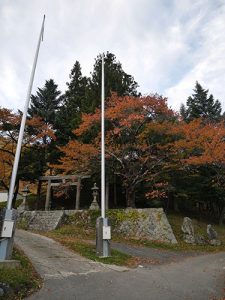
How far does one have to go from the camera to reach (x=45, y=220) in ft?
65.3

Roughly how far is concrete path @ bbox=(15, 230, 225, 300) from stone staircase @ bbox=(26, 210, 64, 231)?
6860mm

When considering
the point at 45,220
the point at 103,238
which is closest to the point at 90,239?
the point at 45,220

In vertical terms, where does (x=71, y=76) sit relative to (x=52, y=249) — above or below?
above

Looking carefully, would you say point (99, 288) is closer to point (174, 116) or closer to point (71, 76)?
point (174, 116)

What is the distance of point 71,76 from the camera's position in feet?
124

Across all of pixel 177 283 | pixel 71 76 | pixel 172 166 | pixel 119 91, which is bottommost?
pixel 177 283

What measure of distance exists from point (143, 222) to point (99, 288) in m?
11.1

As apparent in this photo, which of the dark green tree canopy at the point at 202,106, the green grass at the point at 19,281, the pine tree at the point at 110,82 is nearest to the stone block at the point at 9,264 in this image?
the green grass at the point at 19,281

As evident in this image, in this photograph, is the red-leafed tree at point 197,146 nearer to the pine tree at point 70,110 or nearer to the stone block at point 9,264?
the pine tree at point 70,110

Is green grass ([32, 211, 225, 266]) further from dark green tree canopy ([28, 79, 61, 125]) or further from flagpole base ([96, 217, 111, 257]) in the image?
dark green tree canopy ([28, 79, 61, 125])

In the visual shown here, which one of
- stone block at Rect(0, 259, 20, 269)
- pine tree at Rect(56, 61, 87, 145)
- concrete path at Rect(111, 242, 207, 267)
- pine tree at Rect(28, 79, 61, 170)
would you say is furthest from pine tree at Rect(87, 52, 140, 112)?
stone block at Rect(0, 259, 20, 269)

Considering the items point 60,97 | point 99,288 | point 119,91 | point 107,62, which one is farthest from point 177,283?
point 60,97

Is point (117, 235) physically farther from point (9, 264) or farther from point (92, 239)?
point (9, 264)

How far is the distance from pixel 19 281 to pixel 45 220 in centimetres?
1360
